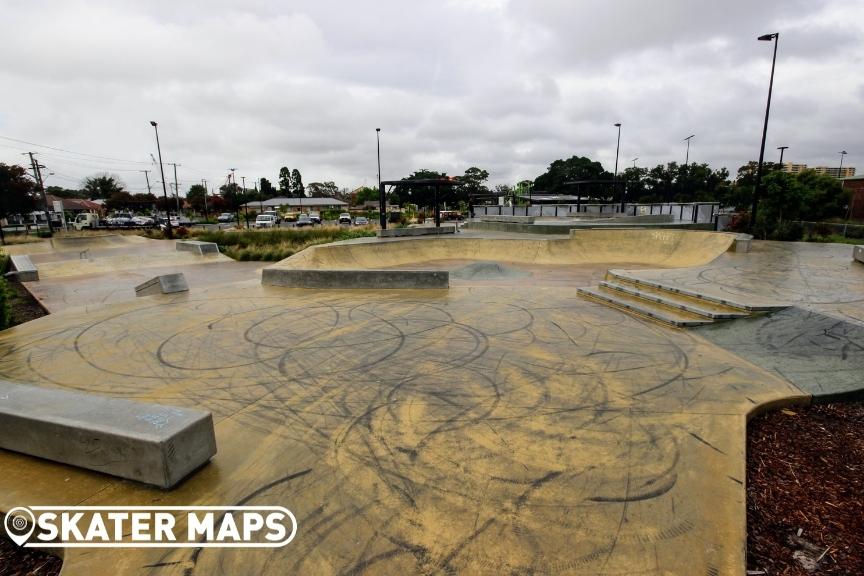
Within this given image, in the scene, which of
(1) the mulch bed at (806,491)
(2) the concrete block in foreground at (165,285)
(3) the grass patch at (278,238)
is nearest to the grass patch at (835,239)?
(1) the mulch bed at (806,491)

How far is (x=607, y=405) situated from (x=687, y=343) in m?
3.04

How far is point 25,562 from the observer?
2811 millimetres

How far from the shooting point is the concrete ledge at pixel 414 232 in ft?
75.3

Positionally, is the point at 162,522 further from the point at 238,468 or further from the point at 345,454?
the point at 345,454

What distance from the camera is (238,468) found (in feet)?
11.9

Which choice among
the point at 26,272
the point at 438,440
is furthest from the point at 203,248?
the point at 438,440

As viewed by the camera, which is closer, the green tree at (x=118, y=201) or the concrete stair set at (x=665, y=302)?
the concrete stair set at (x=665, y=302)

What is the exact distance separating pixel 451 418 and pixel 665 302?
636 cm

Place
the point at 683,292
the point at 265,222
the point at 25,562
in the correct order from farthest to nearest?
the point at 265,222, the point at 683,292, the point at 25,562

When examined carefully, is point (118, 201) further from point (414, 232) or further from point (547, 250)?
point (547, 250)

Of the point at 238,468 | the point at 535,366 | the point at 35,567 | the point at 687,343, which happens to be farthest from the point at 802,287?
the point at 35,567

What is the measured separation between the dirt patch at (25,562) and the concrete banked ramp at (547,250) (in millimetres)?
14217

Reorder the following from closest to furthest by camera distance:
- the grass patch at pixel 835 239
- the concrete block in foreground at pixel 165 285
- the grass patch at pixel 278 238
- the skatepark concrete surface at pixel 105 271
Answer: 1. the concrete block in foreground at pixel 165 285
2. the skatepark concrete surface at pixel 105 271
3. the grass patch at pixel 835 239
4. the grass patch at pixel 278 238

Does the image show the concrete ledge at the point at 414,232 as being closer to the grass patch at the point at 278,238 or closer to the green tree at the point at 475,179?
the grass patch at the point at 278,238
